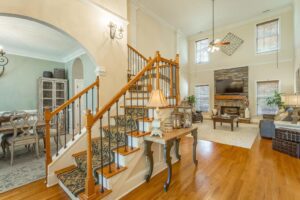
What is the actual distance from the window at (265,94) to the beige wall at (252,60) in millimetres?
207

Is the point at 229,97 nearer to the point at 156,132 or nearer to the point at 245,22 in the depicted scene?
the point at 245,22

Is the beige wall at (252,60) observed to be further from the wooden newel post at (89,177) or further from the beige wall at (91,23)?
the wooden newel post at (89,177)

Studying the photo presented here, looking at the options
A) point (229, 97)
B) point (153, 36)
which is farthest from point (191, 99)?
point (153, 36)

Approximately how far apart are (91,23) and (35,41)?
325 centimetres

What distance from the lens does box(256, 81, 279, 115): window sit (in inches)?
286

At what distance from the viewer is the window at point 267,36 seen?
7.26 metres

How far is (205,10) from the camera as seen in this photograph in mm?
6852

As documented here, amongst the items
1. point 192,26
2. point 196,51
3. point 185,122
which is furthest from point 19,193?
point 196,51

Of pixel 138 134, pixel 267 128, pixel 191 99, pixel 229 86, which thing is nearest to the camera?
pixel 138 134

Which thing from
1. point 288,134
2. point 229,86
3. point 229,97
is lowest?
point 288,134

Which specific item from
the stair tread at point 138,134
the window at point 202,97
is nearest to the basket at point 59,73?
the stair tread at point 138,134

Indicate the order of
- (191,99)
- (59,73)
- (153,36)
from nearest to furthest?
(59,73)
(153,36)
(191,99)

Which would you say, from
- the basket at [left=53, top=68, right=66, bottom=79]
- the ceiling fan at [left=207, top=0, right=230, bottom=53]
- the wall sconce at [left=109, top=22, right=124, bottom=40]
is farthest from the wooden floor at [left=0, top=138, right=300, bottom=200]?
the basket at [left=53, top=68, right=66, bottom=79]

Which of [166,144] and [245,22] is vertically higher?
[245,22]
